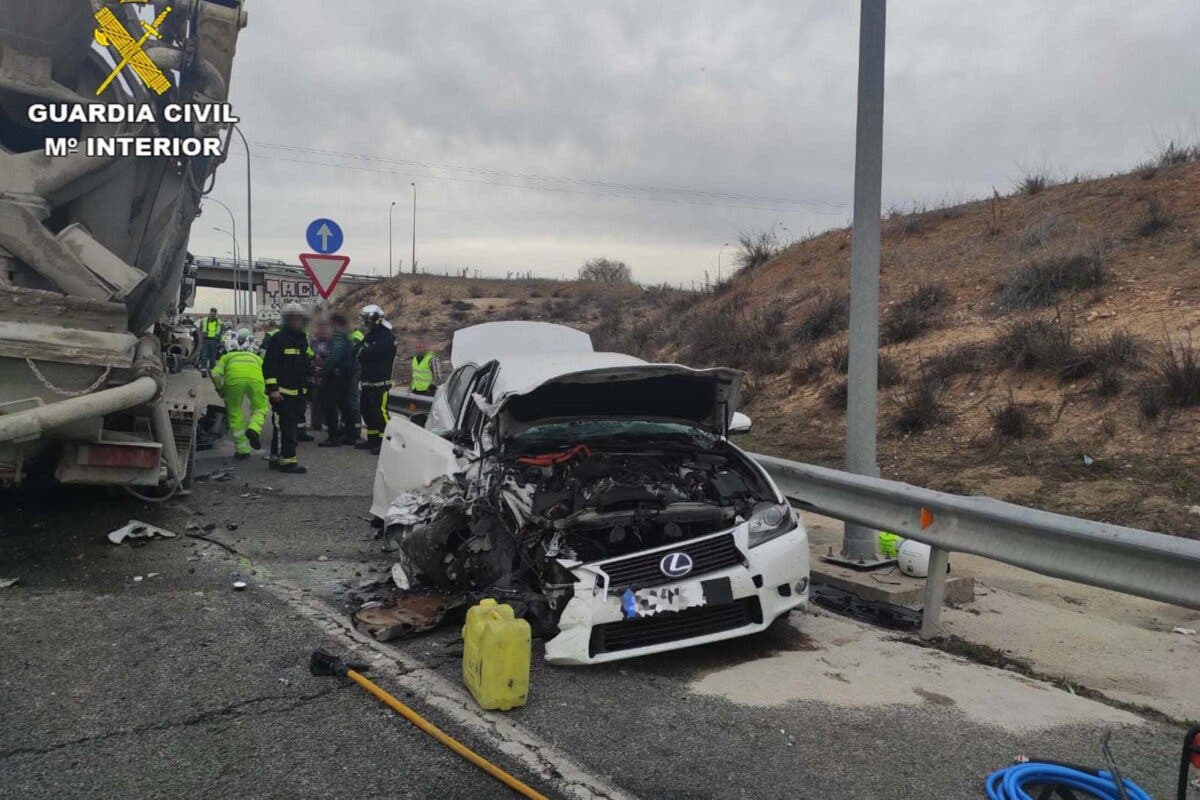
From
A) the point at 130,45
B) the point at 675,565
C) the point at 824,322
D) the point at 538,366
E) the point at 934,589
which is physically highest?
the point at 130,45

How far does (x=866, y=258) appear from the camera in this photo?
20.3ft

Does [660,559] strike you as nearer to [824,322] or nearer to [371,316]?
[371,316]

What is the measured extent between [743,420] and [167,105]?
16.5 ft

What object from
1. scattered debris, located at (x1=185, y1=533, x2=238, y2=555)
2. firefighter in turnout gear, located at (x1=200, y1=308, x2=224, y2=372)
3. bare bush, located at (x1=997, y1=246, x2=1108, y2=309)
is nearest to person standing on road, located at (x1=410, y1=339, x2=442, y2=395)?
scattered debris, located at (x1=185, y1=533, x2=238, y2=555)

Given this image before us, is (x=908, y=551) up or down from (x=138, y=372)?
down

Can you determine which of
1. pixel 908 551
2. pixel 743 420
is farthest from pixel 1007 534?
pixel 743 420

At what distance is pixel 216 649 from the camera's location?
4.46 metres

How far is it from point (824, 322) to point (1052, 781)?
12.0 meters

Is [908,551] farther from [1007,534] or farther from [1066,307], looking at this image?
[1066,307]

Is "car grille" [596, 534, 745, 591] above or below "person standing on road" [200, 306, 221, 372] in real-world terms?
below

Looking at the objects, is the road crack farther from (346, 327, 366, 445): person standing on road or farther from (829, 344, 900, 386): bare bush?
(829, 344, 900, 386): bare bush

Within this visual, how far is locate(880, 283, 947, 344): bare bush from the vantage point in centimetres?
1307

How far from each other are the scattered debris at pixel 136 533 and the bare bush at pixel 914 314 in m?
10.1

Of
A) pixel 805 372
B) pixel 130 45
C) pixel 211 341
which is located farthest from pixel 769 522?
pixel 211 341
